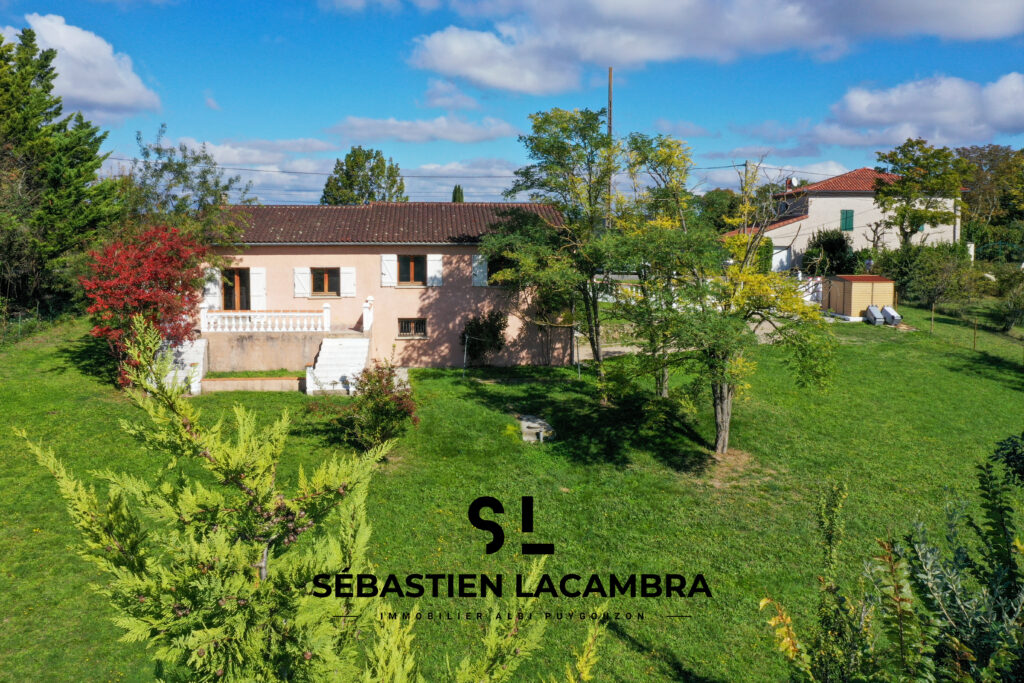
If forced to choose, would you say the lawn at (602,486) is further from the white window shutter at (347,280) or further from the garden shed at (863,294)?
the garden shed at (863,294)

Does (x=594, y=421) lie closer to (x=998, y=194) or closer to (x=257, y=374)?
(x=257, y=374)

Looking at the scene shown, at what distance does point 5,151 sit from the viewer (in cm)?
2398

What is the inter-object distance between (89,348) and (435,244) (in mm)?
11779

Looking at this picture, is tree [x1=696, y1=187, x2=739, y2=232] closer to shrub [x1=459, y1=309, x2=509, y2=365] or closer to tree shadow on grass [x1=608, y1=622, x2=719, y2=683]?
shrub [x1=459, y1=309, x2=509, y2=365]

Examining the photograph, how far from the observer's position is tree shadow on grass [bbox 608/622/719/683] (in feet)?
28.5

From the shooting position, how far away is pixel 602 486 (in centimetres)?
1445

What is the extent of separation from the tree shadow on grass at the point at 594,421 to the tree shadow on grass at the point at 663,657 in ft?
20.5

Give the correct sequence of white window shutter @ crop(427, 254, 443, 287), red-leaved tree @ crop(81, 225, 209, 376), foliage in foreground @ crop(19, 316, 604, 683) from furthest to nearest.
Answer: white window shutter @ crop(427, 254, 443, 287) → red-leaved tree @ crop(81, 225, 209, 376) → foliage in foreground @ crop(19, 316, 604, 683)

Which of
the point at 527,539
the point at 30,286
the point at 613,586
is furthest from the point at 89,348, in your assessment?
the point at 613,586

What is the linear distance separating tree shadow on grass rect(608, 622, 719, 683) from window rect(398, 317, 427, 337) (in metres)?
16.6

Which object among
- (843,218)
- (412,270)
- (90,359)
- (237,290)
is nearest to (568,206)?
(412,270)

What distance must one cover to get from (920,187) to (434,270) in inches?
1196

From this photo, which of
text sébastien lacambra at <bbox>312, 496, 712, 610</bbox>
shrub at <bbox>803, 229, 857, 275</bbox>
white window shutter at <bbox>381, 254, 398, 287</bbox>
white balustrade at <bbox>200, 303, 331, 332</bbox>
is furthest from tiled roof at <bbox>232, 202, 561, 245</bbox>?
shrub at <bbox>803, 229, 857, 275</bbox>

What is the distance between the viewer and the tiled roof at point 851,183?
41594mm
